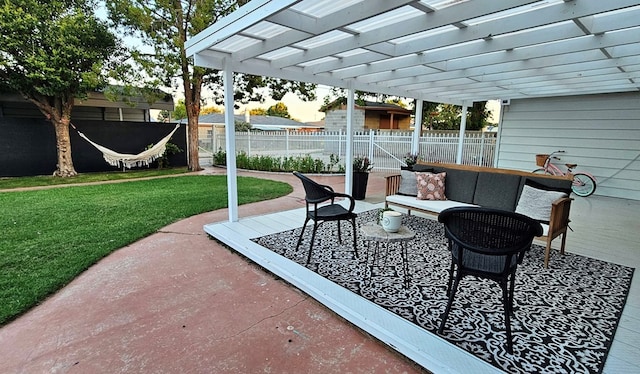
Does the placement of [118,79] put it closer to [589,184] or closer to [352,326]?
[352,326]

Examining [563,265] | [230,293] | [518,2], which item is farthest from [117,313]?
[563,265]

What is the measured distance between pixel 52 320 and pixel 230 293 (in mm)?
1187

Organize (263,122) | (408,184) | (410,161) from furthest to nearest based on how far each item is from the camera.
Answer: (263,122) < (410,161) < (408,184)

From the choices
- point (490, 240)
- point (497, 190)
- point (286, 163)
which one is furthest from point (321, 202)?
point (286, 163)

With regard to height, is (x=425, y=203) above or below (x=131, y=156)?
below

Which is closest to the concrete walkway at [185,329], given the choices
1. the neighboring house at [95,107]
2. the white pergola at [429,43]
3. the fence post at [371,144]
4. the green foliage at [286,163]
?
the white pergola at [429,43]

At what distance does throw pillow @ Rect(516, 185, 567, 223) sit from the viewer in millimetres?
3230

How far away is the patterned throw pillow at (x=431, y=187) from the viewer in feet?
13.8

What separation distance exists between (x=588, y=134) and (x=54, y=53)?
1162 centimetres

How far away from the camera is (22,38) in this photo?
259 inches

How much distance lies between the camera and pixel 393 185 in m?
4.61

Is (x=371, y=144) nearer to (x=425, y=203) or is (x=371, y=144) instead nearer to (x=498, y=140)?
(x=498, y=140)

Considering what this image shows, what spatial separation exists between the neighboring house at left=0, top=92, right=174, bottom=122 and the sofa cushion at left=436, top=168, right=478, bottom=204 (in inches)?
343

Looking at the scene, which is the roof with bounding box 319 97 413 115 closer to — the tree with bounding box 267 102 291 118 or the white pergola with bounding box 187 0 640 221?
the white pergola with bounding box 187 0 640 221
